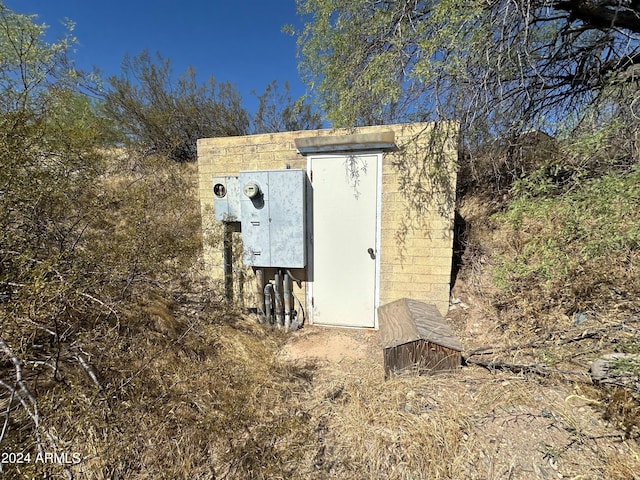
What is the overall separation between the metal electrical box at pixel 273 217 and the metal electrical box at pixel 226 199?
0.58ft

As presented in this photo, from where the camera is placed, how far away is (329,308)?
3.87m

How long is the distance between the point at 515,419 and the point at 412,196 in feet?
7.74

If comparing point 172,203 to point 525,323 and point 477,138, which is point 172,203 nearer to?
point 477,138

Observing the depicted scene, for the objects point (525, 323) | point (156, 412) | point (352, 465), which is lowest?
point (352, 465)

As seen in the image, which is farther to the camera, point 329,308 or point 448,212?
point 329,308

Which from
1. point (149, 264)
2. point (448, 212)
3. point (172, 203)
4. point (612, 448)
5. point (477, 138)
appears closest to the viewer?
point (612, 448)

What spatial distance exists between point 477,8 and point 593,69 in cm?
268

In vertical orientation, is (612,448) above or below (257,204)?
below

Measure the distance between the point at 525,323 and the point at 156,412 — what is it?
137 inches

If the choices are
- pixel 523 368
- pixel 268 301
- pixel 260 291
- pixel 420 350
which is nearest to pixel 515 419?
pixel 523 368

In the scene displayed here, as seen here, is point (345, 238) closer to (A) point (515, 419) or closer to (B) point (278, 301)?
(B) point (278, 301)

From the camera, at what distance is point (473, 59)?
2.74 m

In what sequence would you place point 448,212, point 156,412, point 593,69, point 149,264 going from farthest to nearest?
1. point 593,69
2. point 448,212
3. point 149,264
4. point 156,412

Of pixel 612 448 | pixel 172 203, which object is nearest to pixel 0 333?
A: pixel 172 203
